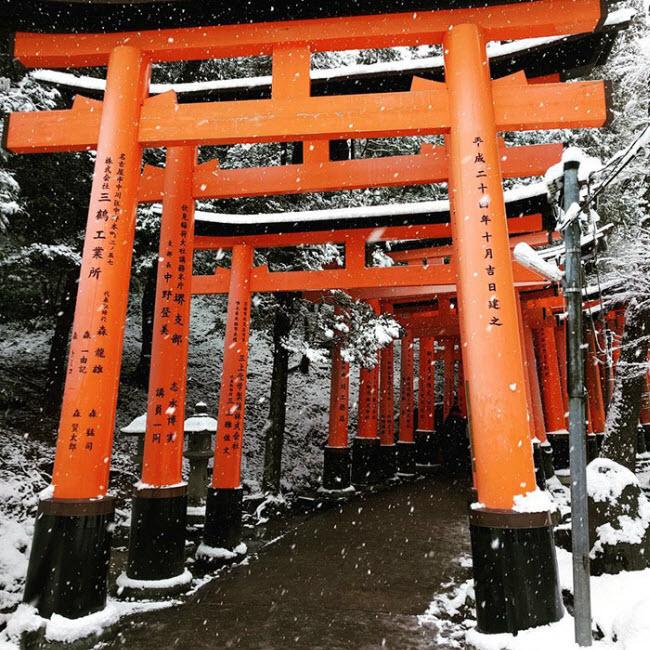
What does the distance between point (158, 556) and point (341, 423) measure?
9500mm

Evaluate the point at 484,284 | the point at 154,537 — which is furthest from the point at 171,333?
the point at 484,284

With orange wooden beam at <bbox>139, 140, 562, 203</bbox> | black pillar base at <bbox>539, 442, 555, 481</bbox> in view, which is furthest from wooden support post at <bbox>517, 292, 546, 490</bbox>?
orange wooden beam at <bbox>139, 140, 562, 203</bbox>

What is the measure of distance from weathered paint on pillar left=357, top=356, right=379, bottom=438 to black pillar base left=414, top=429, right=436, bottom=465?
4615mm

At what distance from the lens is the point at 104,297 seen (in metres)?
5.90

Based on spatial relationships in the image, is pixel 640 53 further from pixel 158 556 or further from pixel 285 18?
pixel 158 556

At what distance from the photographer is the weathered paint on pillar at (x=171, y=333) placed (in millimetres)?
7293

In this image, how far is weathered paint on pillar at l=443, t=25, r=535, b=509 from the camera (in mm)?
4996

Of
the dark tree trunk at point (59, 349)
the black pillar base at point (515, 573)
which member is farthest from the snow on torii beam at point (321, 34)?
the dark tree trunk at point (59, 349)

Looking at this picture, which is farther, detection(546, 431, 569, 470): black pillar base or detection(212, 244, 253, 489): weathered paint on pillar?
detection(546, 431, 569, 470): black pillar base

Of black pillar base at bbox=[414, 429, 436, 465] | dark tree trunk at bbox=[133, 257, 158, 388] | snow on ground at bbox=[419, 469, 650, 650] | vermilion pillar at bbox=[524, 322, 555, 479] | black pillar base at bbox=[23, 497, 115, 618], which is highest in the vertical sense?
dark tree trunk at bbox=[133, 257, 158, 388]

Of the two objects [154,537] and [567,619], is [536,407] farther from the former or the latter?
[154,537]

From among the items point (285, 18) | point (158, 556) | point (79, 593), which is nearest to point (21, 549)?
point (158, 556)

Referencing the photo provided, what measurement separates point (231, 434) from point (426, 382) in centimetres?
1293

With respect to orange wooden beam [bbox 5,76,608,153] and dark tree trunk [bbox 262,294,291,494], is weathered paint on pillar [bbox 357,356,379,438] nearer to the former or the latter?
dark tree trunk [bbox 262,294,291,494]
